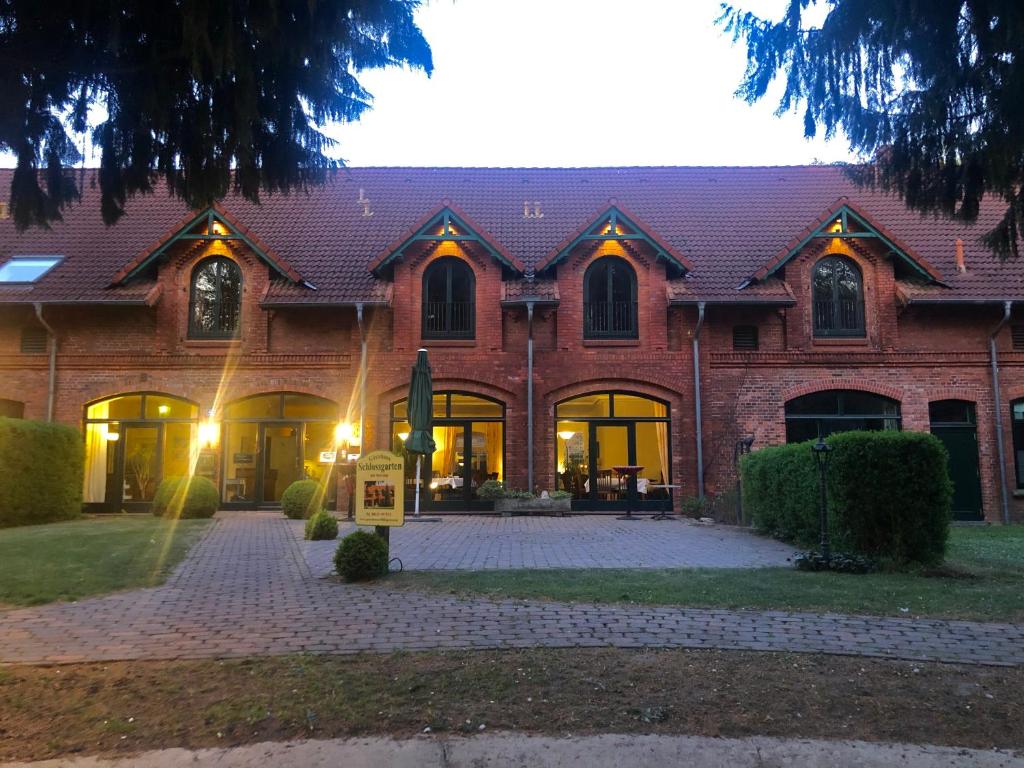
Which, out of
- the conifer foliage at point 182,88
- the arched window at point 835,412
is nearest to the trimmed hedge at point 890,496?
the conifer foliage at point 182,88

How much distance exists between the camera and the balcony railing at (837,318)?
60.8 feet

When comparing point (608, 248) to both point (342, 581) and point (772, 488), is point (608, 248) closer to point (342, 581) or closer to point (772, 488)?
point (772, 488)

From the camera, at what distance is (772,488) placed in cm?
1247

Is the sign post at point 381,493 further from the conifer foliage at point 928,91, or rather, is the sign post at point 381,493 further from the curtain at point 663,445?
the curtain at point 663,445

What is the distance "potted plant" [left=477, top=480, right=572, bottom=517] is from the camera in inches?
677

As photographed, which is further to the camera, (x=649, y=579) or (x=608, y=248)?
(x=608, y=248)

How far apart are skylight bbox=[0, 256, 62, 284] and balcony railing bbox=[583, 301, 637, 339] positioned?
1346 cm

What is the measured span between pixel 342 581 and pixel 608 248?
40.8ft

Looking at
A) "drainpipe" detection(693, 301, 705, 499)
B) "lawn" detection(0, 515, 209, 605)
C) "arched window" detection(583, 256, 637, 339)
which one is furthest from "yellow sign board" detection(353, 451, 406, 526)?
"drainpipe" detection(693, 301, 705, 499)

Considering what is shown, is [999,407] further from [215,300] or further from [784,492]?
[215,300]

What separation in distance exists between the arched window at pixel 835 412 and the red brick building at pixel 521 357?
0.17 feet

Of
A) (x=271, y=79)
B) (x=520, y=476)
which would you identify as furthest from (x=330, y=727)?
(x=520, y=476)

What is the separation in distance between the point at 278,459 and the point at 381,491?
33.3ft

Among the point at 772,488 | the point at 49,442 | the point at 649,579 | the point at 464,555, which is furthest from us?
the point at 49,442
